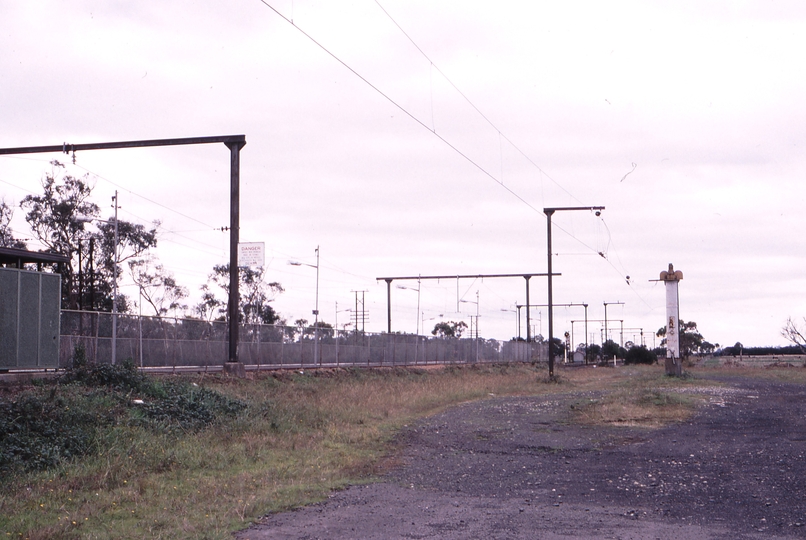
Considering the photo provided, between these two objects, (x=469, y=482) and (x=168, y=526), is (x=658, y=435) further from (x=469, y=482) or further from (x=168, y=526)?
(x=168, y=526)

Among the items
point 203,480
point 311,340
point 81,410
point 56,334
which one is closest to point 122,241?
point 311,340

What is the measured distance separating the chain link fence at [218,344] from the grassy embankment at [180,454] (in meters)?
6.63

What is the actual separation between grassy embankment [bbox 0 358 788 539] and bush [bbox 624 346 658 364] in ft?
223

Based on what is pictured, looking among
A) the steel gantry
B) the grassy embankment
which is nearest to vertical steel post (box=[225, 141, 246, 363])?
the steel gantry

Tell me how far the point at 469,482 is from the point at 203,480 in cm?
378

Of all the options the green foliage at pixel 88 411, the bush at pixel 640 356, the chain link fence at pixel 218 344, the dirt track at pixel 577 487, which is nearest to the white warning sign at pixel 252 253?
the chain link fence at pixel 218 344

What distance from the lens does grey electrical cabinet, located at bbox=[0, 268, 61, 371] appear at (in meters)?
18.5

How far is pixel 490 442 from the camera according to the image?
15.8 metres

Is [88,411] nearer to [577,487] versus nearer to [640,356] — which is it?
[577,487]

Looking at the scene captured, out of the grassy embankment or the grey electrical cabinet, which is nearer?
the grassy embankment

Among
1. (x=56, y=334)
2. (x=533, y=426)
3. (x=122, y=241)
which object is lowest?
(x=533, y=426)

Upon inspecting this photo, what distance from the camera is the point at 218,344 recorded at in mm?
34094

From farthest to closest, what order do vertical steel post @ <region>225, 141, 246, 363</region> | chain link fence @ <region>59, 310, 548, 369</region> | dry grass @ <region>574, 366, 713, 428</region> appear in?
chain link fence @ <region>59, 310, 548, 369</region> < vertical steel post @ <region>225, 141, 246, 363</region> < dry grass @ <region>574, 366, 713, 428</region>

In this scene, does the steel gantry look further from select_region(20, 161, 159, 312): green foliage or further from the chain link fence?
select_region(20, 161, 159, 312): green foliage
